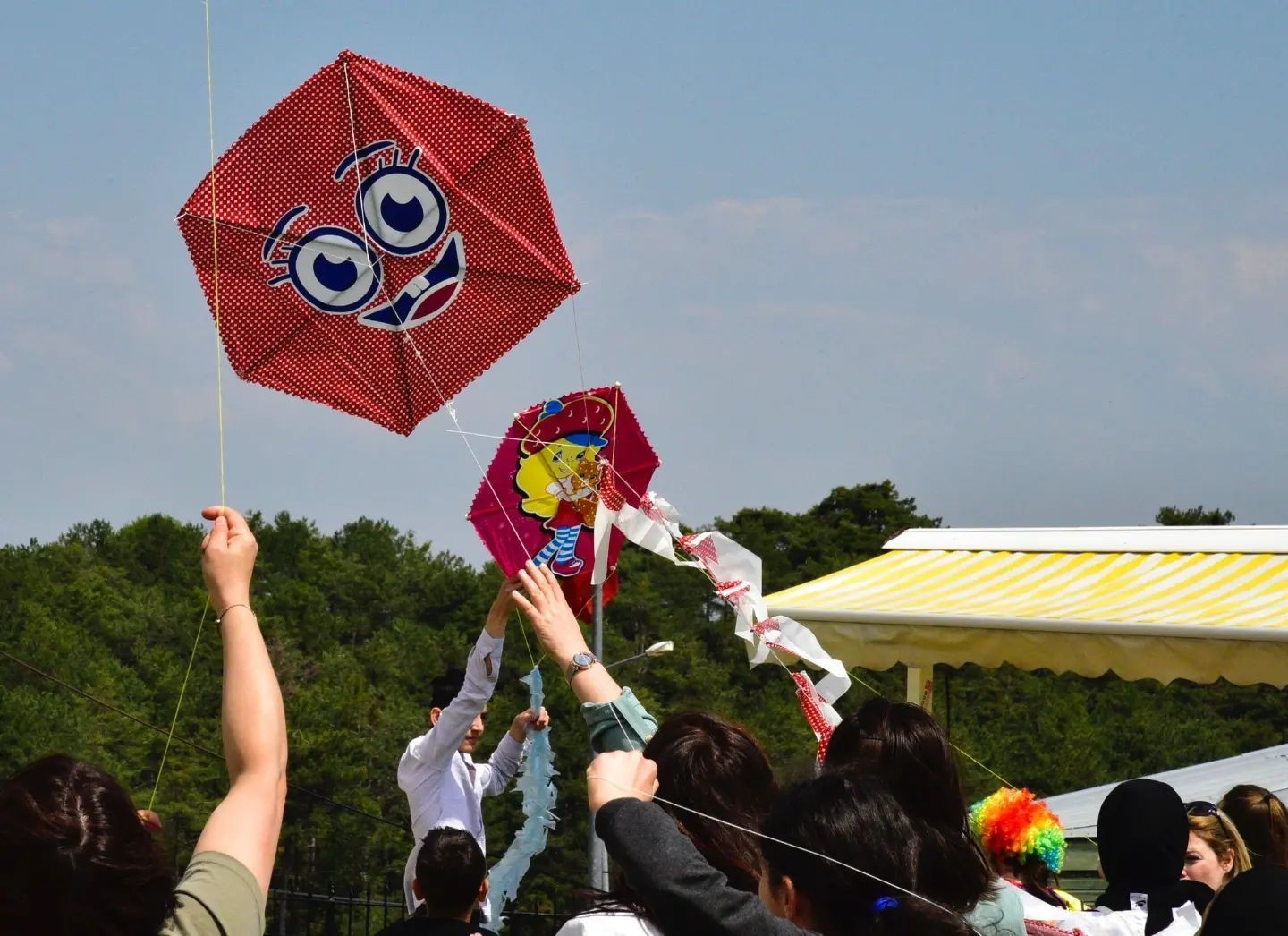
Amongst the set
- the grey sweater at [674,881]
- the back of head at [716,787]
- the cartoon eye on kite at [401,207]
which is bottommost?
the grey sweater at [674,881]

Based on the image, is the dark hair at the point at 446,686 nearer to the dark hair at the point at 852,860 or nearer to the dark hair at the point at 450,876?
the dark hair at the point at 450,876

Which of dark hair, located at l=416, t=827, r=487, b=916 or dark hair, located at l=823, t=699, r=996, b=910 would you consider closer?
dark hair, located at l=823, t=699, r=996, b=910

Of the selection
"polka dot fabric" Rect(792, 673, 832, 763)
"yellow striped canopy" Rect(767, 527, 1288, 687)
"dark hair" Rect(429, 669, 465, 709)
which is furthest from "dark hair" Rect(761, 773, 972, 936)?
"yellow striped canopy" Rect(767, 527, 1288, 687)

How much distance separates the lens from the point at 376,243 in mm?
4438

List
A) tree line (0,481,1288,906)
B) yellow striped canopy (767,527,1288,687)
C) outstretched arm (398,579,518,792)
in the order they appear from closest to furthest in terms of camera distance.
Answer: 1. outstretched arm (398,579,518,792)
2. yellow striped canopy (767,527,1288,687)
3. tree line (0,481,1288,906)

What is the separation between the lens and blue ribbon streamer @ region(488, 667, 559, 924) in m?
4.49

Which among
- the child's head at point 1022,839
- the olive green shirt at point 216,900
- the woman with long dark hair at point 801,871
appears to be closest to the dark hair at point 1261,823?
the child's head at point 1022,839

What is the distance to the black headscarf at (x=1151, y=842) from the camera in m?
3.25

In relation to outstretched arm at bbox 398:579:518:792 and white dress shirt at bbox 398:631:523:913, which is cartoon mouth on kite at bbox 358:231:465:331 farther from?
white dress shirt at bbox 398:631:523:913

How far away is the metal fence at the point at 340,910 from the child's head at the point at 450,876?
4563 millimetres

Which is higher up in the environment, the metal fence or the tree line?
the tree line

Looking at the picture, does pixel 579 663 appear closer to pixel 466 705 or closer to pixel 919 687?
pixel 466 705

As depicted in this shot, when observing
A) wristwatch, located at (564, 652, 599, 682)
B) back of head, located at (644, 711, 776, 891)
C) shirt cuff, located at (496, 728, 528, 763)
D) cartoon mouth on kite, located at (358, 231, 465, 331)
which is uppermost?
cartoon mouth on kite, located at (358, 231, 465, 331)

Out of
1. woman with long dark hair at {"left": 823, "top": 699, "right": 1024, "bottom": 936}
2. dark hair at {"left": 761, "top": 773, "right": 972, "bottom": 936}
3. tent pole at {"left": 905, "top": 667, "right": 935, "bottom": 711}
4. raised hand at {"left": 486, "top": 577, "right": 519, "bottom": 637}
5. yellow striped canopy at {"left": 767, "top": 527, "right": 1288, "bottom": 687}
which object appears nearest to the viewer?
dark hair at {"left": 761, "top": 773, "right": 972, "bottom": 936}
